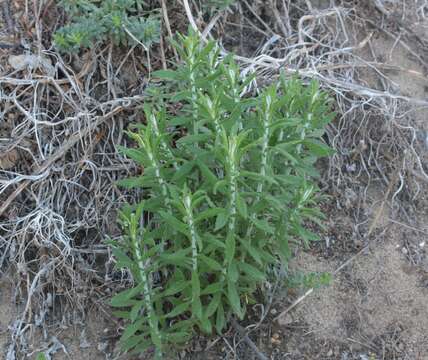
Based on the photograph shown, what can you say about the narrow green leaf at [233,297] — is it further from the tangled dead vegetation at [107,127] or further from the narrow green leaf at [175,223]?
the tangled dead vegetation at [107,127]

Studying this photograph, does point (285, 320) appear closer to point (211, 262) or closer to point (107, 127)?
point (211, 262)

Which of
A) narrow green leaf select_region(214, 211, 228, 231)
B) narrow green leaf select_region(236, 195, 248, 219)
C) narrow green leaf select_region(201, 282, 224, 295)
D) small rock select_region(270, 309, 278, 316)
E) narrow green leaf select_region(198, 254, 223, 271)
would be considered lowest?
small rock select_region(270, 309, 278, 316)

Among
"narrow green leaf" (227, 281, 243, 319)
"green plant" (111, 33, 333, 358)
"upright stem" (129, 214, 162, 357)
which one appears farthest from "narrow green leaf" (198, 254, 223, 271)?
"upright stem" (129, 214, 162, 357)

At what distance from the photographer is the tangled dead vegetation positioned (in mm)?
3148

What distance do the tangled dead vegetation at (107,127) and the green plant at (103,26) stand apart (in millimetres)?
94

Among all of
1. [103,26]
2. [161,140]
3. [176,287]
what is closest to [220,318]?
[176,287]

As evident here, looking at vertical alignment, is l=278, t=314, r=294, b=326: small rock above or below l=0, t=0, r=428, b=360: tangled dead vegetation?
below

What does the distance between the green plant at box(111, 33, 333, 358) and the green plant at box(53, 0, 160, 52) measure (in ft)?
1.95

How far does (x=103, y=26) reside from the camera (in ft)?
11.3

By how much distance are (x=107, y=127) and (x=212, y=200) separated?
0.88 meters

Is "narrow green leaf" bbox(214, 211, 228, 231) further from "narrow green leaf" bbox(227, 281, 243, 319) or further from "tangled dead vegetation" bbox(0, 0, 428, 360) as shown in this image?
"tangled dead vegetation" bbox(0, 0, 428, 360)

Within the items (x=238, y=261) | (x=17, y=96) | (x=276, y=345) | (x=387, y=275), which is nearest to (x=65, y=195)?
(x=17, y=96)

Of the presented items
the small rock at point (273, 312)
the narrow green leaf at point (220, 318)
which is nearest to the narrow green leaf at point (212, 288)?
the narrow green leaf at point (220, 318)

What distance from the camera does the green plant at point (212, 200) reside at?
260 centimetres
